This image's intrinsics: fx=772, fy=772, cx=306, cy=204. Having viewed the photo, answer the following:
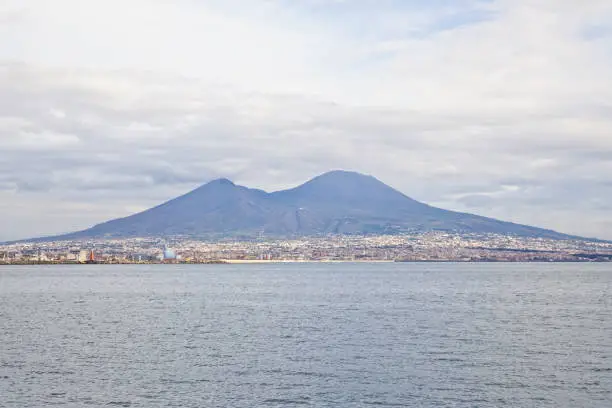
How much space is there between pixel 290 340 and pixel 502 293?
209ft

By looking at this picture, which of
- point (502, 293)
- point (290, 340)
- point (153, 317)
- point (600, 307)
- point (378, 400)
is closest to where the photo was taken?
point (378, 400)

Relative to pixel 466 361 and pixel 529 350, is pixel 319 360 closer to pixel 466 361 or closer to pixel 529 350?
pixel 466 361

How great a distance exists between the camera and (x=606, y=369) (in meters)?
41.5

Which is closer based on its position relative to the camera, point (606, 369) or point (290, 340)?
point (606, 369)

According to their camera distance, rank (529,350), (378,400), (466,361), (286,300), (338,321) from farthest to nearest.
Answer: (286,300) → (338,321) → (529,350) → (466,361) → (378,400)

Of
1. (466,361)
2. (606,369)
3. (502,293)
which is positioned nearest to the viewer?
(606,369)

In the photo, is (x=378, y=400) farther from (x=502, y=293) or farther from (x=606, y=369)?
(x=502, y=293)

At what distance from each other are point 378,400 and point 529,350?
1816cm

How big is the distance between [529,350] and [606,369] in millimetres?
7680

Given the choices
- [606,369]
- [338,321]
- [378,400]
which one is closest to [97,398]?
[378,400]

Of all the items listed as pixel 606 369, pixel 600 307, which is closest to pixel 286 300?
pixel 600 307

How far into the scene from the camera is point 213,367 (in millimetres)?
42938

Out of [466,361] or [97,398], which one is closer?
[97,398]

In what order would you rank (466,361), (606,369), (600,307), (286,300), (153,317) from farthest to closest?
1. (286,300)
2. (600,307)
3. (153,317)
4. (466,361)
5. (606,369)
